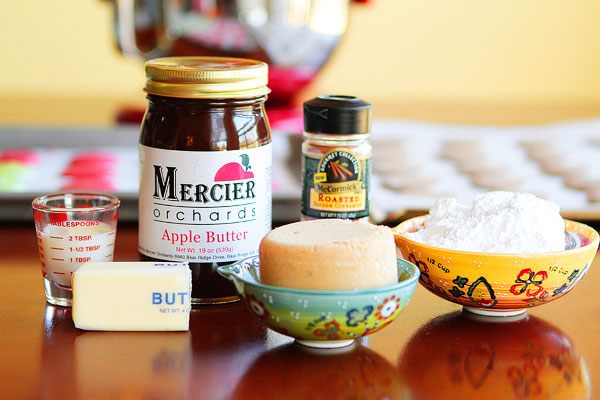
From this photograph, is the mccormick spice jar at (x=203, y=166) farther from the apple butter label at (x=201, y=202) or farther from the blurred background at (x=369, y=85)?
the blurred background at (x=369, y=85)

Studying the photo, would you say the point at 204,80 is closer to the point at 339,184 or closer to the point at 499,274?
the point at 339,184

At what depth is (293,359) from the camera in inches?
22.1

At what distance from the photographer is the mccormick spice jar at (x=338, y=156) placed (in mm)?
702

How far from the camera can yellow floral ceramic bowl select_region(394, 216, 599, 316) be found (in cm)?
60

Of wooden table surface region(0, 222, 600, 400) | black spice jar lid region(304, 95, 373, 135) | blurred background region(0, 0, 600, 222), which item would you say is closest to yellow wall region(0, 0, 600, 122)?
blurred background region(0, 0, 600, 222)

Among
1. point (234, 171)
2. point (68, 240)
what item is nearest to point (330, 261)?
point (234, 171)

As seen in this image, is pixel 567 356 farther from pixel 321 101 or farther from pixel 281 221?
pixel 281 221

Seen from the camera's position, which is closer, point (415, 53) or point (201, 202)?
point (201, 202)

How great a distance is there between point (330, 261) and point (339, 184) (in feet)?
0.57

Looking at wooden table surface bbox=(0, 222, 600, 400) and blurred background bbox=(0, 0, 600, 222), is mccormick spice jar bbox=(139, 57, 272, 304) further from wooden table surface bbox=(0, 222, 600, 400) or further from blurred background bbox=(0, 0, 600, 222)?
blurred background bbox=(0, 0, 600, 222)

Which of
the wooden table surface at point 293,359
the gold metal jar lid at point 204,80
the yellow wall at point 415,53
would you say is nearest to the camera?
the wooden table surface at point 293,359

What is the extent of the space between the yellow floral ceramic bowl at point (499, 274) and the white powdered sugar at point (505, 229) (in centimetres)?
1

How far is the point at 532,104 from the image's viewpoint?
2.01 metres

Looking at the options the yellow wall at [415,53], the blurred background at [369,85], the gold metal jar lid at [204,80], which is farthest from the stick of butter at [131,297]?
the yellow wall at [415,53]
